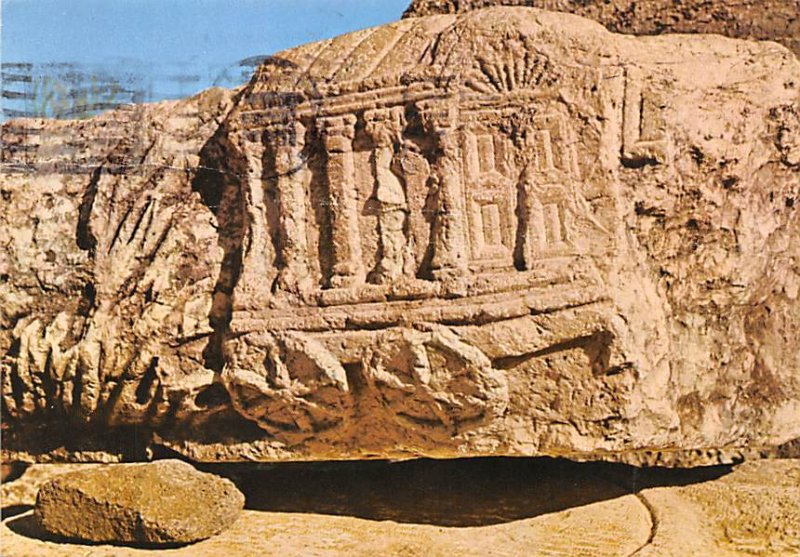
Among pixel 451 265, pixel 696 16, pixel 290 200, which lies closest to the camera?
pixel 451 265

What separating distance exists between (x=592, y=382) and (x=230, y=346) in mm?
1344

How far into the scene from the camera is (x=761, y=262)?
4090 millimetres

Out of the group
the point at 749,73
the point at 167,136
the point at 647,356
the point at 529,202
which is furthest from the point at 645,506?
the point at 167,136

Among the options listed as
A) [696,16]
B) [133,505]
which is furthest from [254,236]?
[696,16]

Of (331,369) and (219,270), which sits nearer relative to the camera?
(331,369)

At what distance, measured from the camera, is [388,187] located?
157 inches

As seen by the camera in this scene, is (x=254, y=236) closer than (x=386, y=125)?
No

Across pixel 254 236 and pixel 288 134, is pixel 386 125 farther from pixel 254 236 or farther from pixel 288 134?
pixel 254 236

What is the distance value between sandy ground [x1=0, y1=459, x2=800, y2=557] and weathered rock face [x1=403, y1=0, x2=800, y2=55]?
1.90m

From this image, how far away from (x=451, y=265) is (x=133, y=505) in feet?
4.81

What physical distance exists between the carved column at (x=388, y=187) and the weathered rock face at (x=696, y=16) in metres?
1.01

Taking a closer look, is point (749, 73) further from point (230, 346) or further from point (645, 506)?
point (230, 346)

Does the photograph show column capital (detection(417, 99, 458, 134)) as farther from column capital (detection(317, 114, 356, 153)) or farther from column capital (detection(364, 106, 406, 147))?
column capital (detection(317, 114, 356, 153))

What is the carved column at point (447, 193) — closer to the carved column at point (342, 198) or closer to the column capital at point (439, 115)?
the column capital at point (439, 115)
